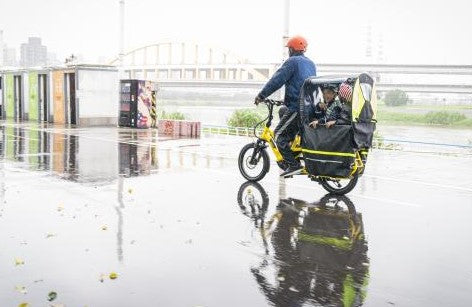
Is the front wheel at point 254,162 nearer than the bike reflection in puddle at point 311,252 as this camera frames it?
No

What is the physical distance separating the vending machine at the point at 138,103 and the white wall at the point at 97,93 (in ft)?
4.67

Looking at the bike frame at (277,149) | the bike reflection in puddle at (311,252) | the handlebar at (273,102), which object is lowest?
the bike reflection in puddle at (311,252)

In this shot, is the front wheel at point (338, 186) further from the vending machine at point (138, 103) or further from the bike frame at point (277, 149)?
the vending machine at point (138, 103)

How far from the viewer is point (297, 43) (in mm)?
8281

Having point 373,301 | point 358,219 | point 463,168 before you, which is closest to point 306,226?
point 358,219

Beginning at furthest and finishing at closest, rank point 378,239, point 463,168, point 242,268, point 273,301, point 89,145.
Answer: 1. point 89,145
2. point 463,168
3. point 378,239
4. point 242,268
5. point 273,301

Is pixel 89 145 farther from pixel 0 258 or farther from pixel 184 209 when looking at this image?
pixel 0 258

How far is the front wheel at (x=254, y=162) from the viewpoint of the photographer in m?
8.94

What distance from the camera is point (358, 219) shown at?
6.42m

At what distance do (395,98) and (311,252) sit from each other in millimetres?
76616

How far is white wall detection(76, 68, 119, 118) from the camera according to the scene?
23594mm

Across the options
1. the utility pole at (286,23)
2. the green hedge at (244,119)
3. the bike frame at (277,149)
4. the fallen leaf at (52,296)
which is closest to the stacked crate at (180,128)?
the utility pole at (286,23)

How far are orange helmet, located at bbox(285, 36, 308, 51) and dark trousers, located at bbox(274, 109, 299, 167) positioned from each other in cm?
99

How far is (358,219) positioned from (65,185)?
4.48 meters
